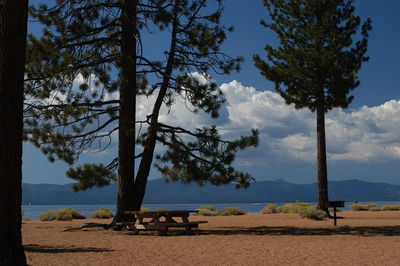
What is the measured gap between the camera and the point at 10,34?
8.41m

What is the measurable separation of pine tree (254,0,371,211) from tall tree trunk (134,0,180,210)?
358 inches

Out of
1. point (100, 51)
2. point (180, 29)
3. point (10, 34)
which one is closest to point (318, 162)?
point (180, 29)

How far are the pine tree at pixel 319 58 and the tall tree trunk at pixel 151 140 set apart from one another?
908 centimetres

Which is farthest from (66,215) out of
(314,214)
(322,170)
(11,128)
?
(11,128)

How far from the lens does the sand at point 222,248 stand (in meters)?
9.31

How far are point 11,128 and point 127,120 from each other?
28.9ft

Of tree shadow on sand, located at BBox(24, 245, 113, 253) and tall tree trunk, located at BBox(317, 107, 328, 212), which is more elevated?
tall tree trunk, located at BBox(317, 107, 328, 212)

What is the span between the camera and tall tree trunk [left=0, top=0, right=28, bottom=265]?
817 centimetres

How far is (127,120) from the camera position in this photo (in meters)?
17.0

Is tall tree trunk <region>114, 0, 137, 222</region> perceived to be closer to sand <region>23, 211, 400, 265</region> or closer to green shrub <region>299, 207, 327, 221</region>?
sand <region>23, 211, 400, 265</region>

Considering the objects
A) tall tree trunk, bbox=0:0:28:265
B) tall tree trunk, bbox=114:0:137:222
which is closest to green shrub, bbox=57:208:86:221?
tall tree trunk, bbox=114:0:137:222

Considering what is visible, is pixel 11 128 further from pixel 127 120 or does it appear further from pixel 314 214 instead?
pixel 314 214

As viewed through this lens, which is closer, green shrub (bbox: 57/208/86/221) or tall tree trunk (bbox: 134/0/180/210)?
tall tree trunk (bbox: 134/0/180/210)

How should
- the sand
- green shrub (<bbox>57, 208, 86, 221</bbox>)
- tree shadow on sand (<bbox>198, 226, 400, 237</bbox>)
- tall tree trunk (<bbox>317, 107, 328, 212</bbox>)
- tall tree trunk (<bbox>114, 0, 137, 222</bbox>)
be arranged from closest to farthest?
the sand → tree shadow on sand (<bbox>198, 226, 400, 237</bbox>) → tall tree trunk (<bbox>114, 0, 137, 222</bbox>) → tall tree trunk (<bbox>317, 107, 328, 212</bbox>) → green shrub (<bbox>57, 208, 86, 221</bbox>)
